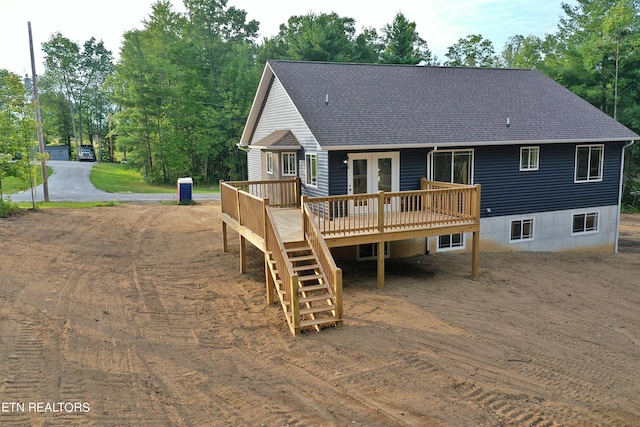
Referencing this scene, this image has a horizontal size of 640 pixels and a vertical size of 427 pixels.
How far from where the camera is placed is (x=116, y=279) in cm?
1284

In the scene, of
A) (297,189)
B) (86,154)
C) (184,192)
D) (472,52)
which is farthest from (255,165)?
(86,154)

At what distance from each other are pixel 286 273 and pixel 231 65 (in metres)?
37.1

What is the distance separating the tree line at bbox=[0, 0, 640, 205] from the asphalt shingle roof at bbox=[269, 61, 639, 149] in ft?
47.6

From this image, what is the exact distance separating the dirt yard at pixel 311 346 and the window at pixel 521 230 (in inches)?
69.6

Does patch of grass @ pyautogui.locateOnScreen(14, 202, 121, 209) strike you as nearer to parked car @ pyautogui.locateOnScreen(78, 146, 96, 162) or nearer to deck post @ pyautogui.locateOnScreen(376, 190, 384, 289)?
deck post @ pyautogui.locateOnScreen(376, 190, 384, 289)

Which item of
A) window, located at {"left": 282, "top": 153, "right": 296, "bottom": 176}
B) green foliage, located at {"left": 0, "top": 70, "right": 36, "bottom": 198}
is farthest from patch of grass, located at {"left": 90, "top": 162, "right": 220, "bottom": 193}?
window, located at {"left": 282, "top": 153, "right": 296, "bottom": 176}

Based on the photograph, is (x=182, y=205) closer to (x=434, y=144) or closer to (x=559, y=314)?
(x=434, y=144)

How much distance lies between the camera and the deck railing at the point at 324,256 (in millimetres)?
9688

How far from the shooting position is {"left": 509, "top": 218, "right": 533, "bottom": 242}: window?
1703cm

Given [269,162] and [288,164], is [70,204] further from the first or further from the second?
[288,164]

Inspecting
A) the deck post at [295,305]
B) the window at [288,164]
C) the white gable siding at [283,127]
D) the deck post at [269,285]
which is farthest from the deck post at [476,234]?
the deck post at [295,305]

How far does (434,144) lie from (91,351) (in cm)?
1053

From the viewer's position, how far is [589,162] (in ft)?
58.6

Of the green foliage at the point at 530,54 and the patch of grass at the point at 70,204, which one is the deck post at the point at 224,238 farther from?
the green foliage at the point at 530,54
